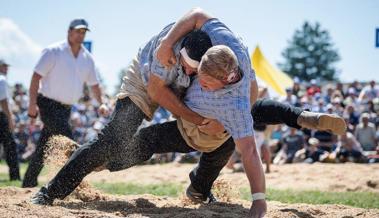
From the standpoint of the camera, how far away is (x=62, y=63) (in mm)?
6879

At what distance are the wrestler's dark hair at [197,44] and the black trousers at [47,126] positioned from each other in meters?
2.86

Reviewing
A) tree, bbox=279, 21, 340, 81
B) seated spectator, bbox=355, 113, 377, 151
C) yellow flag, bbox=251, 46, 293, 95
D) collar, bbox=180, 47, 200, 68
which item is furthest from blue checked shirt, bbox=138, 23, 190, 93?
tree, bbox=279, 21, 340, 81

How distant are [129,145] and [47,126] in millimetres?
2184

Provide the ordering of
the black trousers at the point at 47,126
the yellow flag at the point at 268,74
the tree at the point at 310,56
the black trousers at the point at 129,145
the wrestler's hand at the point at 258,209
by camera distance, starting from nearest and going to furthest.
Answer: the wrestler's hand at the point at 258,209 → the black trousers at the point at 129,145 → the black trousers at the point at 47,126 → the yellow flag at the point at 268,74 → the tree at the point at 310,56

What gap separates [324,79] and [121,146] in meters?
61.8

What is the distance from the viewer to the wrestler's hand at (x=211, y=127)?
13.5 ft

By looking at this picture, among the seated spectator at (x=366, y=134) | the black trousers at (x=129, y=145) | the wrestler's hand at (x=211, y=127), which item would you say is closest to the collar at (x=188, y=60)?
Answer: the wrestler's hand at (x=211, y=127)

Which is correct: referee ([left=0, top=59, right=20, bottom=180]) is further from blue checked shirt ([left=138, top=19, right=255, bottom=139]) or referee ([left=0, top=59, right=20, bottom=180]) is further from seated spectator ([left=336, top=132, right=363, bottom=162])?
seated spectator ([left=336, top=132, right=363, bottom=162])

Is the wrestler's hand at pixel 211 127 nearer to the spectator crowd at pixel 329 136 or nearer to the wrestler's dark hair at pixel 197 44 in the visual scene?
the wrestler's dark hair at pixel 197 44

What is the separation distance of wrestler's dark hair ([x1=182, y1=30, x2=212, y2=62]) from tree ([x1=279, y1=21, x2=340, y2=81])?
2421 inches

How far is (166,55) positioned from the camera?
4.04m

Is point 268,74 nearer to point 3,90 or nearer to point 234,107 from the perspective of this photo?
point 3,90

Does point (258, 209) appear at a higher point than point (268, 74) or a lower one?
lower

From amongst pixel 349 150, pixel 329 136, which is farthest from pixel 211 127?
pixel 329 136
